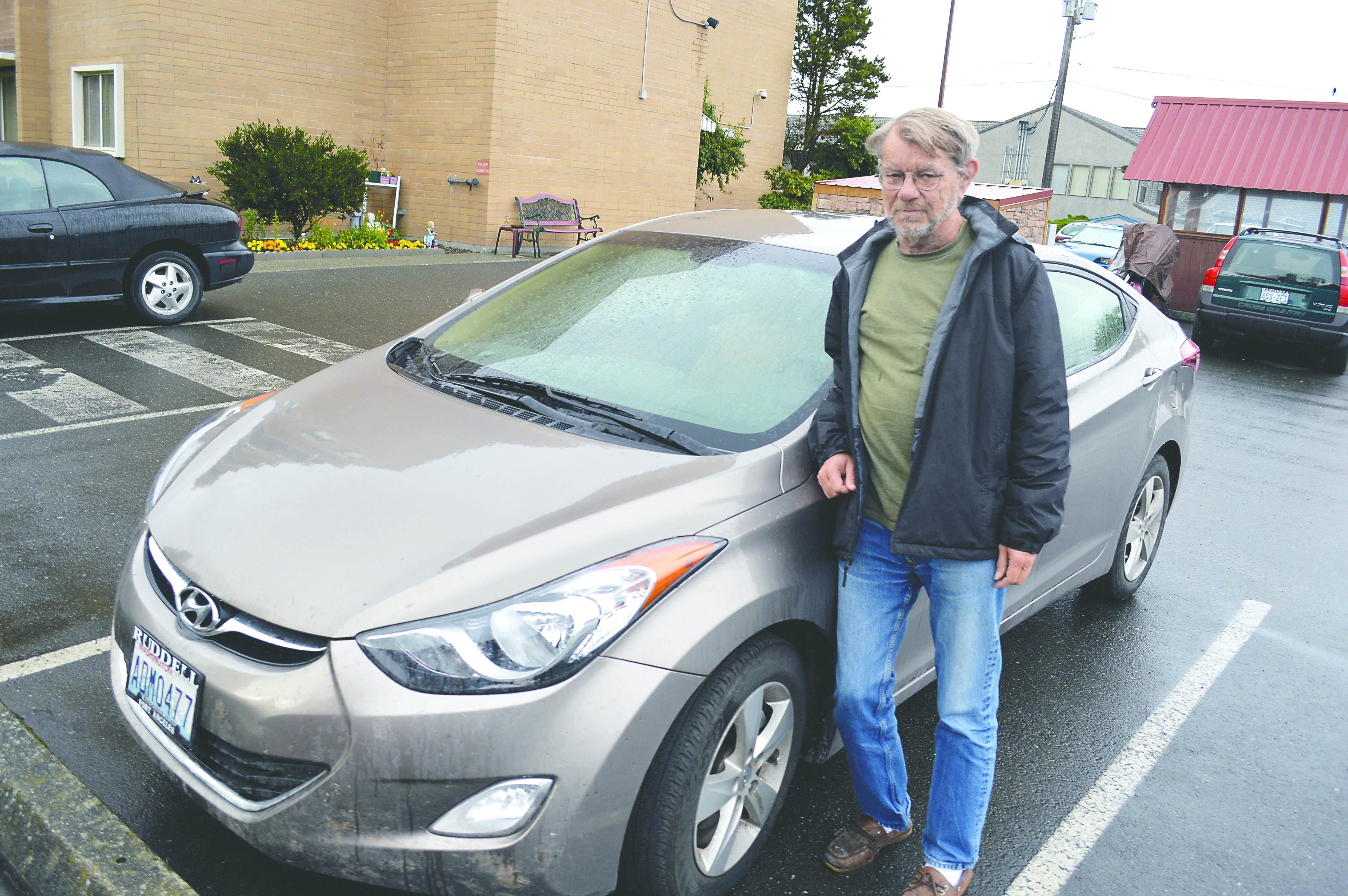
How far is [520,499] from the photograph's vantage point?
2.41 meters

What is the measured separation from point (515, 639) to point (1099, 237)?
73.2ft

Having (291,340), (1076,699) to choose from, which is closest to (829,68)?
(291,340)

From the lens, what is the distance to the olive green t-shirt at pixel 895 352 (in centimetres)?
240

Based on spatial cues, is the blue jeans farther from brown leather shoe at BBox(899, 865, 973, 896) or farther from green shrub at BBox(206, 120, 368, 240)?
green shrub at BBox(206, 120, 368, 240)

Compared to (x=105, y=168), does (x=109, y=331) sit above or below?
below

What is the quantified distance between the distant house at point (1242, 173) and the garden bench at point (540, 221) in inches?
415

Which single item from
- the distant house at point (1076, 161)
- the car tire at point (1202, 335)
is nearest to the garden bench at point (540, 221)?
the car tire at point (1202, 335)

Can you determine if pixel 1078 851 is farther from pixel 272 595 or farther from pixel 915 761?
pixel 272 595

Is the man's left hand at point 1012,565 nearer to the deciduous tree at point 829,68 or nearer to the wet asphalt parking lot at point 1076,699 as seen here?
the wet asphalt parking lot at point 1076,699

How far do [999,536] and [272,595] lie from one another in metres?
1.60

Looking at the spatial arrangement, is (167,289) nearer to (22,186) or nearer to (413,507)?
(22,186)

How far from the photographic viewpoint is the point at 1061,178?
5409cm

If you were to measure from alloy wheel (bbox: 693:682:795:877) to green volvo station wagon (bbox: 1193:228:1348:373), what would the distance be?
43.4 ft

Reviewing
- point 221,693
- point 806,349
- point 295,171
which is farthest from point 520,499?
point 295,171
